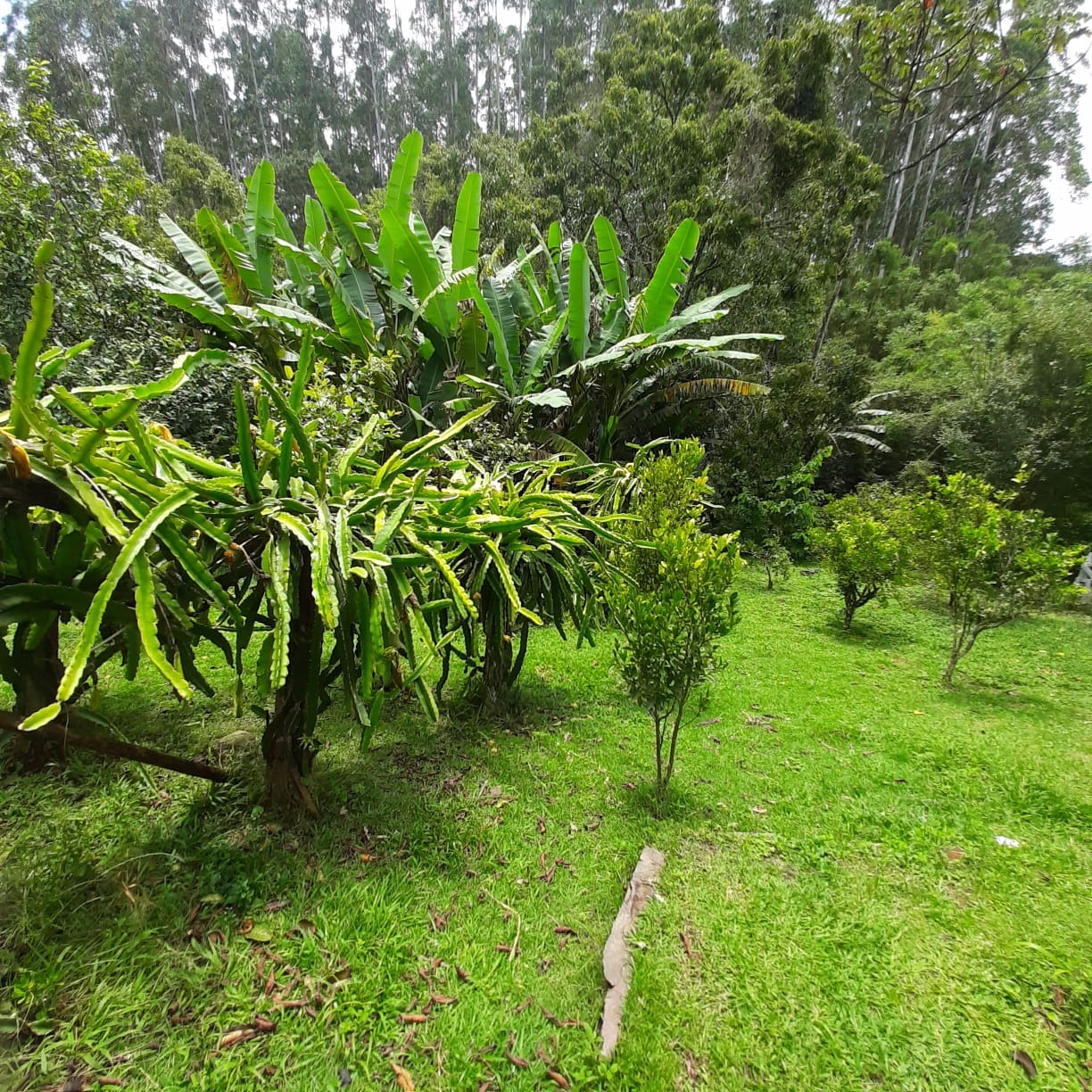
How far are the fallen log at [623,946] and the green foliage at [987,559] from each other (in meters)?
4.28

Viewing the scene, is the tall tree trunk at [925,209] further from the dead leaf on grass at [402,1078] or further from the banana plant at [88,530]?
the dead leaf on grass at [402,1078]

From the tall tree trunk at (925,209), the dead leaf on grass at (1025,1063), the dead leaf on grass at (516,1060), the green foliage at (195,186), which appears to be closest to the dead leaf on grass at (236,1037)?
the dead leaf on grass at (516,1060)

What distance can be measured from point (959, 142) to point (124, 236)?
36209 millimetres

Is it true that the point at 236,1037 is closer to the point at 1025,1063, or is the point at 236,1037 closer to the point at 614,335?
the point at 1025,1063

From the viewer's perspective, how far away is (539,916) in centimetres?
222

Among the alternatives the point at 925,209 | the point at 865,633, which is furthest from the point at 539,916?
the point at 925,209

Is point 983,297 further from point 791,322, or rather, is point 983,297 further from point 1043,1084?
point 1043,1084

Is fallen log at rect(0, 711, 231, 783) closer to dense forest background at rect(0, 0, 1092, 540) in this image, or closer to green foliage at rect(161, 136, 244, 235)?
dense forest background at rect(0, 0, 1092, 540)

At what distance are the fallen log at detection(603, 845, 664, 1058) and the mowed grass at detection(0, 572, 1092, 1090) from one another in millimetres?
45

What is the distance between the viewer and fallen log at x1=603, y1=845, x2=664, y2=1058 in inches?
69.9

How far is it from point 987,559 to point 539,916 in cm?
516

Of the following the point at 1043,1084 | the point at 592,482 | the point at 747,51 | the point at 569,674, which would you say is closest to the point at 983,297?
the point at 747,51

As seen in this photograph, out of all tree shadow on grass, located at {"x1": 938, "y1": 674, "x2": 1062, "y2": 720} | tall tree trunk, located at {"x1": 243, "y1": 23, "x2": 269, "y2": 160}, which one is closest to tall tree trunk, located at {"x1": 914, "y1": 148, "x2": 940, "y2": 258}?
tree shadow on grass, located at {"x1": 938, "y1": 674, "x2": 1062, "y2": 720}

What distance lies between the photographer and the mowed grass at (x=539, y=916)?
1636 mm
